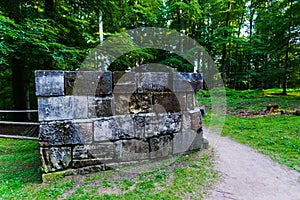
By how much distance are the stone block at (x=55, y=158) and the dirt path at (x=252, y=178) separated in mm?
1717

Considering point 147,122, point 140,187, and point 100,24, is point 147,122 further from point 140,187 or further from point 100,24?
point 100,24

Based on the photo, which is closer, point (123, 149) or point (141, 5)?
point (123, 149)

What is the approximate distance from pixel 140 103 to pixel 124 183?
102 cm

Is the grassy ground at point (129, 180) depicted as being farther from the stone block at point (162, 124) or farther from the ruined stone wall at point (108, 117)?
the stone block at point (162, 124)

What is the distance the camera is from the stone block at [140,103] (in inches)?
89.5

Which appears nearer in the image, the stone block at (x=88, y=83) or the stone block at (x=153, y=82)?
the stone block at (x=88, y=83)

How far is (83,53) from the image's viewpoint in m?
5.38

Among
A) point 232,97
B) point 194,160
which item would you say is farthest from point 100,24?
point 232,97

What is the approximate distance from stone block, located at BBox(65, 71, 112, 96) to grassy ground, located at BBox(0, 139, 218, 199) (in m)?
1.06

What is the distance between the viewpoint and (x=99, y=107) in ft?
7.03


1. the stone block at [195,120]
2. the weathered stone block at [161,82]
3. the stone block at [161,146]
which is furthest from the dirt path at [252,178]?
the weathered stone block at [161,82]

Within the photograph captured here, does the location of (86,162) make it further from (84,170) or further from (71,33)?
(71,33)

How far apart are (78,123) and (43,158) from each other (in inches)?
22.1

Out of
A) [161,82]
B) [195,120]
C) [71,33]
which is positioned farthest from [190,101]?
[71,33]
